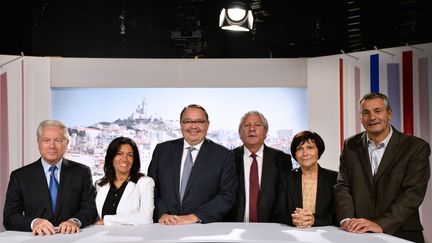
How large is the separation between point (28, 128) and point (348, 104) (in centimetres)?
379

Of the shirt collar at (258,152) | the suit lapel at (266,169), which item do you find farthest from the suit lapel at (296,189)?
the shirt collar at (258,152)

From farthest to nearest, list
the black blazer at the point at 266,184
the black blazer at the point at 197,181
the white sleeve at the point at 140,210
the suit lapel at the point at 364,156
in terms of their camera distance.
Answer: the black blazer at the point at 266,184, the black blazer at the point at 197,181, the suit lapel at the point at 364,156, the white sleeve at the point at 140,210

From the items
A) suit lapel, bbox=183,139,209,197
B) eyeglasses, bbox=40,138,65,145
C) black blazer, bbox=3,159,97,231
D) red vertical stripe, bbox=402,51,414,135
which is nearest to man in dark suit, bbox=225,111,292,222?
suit lapel, bbox=183,139,209,197

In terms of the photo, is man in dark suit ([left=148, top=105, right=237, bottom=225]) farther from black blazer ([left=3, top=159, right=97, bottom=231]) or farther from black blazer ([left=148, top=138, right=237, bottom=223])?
black blazer ([left=3, top=159, right=97, bottom=231])

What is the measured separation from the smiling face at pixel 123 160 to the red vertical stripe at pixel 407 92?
11.3 feet

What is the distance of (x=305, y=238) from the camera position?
2.36 m

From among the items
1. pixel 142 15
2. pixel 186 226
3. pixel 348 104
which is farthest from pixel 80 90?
pixel 186 226

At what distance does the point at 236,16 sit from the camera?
6.01 m

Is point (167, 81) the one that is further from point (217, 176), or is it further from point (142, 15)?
point (217, 176)

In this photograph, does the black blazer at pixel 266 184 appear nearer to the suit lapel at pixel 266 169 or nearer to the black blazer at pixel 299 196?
the suit lapel at pixel 266 169

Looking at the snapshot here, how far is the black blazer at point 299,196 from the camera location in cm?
306

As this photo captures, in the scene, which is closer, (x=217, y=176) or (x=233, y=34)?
(x=217, y=176)

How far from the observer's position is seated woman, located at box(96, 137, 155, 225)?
9.98 feet

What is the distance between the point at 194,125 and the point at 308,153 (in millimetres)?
760
